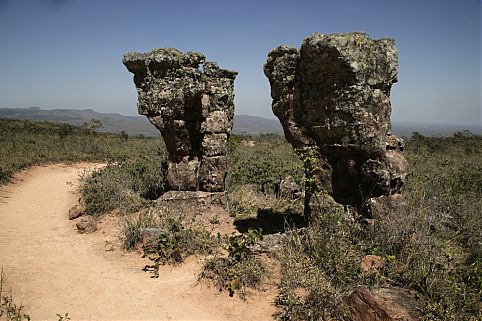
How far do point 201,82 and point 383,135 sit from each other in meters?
4.73

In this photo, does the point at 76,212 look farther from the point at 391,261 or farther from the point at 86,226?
the point at 391,261

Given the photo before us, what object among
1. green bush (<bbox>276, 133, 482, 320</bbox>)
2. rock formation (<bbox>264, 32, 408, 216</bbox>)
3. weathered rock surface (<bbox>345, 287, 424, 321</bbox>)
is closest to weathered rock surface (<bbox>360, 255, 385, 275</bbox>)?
green bush (<bbox>276, 133, 482, 320</bbox>)

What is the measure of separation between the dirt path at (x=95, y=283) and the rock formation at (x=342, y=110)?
2.70 metres

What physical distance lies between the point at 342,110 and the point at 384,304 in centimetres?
327

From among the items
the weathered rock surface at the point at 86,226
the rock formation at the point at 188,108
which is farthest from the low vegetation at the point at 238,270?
the weathered rock surface at the point at 86,226

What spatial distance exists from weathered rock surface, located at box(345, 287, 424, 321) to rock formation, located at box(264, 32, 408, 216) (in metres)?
2.03

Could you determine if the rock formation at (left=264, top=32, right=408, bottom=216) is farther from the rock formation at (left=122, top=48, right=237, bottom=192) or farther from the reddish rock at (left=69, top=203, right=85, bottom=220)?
the reddish rock at (left=69, top=203, right=85, bottom=220)

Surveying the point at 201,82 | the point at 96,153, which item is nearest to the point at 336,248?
the point at 201,82

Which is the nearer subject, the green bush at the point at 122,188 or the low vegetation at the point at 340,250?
the low vegetation at the point at 340,250

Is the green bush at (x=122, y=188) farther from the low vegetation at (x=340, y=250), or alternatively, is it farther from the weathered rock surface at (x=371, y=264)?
the weathered rock surface at (x=371, y=264)

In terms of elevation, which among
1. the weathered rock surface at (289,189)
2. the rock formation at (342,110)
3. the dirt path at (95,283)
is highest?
the rock formation at (342,110)

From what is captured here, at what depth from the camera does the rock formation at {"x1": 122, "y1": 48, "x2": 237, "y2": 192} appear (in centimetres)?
846

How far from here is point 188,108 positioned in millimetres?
8898

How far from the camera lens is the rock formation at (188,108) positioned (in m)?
8.46
